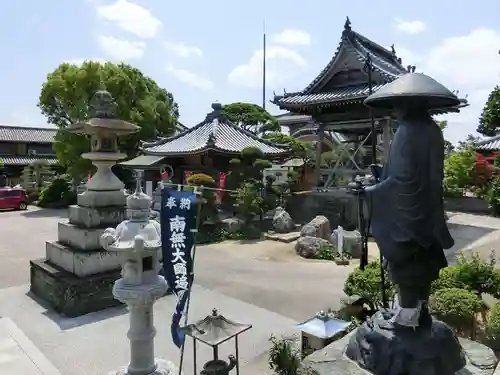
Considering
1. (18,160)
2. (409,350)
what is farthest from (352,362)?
(18,160)

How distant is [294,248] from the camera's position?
1456 cm

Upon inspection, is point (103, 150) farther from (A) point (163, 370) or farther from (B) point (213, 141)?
(B) point (213, 141)

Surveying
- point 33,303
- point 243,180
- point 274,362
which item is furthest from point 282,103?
point 274,362

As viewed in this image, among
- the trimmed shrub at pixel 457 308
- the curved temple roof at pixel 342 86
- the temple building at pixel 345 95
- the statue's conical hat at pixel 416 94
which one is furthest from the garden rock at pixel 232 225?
the statue's conical hat at pixel 416 94

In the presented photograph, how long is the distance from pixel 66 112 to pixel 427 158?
2615cm

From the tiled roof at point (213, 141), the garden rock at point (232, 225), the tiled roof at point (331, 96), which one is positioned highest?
the tiled roof at point (331, 96)

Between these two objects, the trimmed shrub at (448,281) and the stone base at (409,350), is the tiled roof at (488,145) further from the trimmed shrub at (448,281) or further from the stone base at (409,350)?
the stone base at (409,350)

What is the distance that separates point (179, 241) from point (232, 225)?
459 inches

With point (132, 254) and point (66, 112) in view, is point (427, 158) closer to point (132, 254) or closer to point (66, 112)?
point (132, 254)

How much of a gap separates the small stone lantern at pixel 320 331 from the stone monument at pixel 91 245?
517cm

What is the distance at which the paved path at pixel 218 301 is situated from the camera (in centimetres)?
679

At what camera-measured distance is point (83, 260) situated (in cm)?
909

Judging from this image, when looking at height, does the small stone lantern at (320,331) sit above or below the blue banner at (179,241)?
below

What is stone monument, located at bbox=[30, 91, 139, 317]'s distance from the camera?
8734mm
